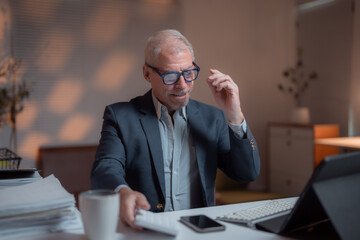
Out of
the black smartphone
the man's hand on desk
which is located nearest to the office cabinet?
the black smartphone

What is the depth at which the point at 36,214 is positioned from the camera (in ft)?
3.01

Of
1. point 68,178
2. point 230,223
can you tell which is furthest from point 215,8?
point 230,223

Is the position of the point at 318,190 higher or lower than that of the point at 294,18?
lower

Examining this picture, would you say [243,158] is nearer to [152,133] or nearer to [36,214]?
[152,133]

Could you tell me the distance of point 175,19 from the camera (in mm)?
4281

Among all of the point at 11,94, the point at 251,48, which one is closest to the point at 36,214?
the point at 11,94

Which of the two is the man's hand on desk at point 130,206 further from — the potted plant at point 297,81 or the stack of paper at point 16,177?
the potted plant at point 297,81

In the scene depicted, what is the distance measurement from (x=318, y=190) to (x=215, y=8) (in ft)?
13.1

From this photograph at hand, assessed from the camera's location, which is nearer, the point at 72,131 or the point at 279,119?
the point at 72,131

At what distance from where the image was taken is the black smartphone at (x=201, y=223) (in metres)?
0.94

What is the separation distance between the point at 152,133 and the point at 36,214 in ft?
2.59

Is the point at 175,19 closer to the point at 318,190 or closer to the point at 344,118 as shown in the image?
the point at 344,118

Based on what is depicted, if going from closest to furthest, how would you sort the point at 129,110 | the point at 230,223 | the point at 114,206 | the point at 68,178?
the point at 114,206 < the point at 230,223 < the point at 129,110 < the point at 68,178

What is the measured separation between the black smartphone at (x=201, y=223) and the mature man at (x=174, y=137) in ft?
1.67
